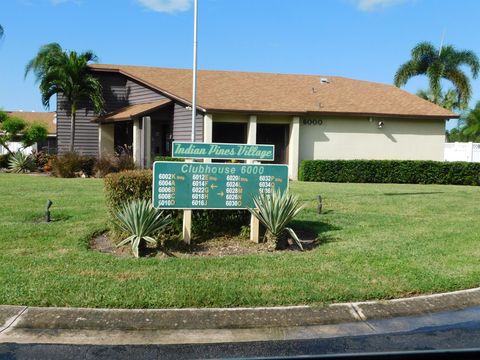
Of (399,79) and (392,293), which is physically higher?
(399,79)

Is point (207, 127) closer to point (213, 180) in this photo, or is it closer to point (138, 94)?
point (138, 94)

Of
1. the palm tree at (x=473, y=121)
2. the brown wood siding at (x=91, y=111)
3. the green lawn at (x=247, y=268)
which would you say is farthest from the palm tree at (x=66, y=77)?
the palm tree at (x=473, y=121)

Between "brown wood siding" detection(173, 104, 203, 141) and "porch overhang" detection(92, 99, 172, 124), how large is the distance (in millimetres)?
736

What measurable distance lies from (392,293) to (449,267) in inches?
62.1

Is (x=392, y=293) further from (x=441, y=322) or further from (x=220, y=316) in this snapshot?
(x=220, y=316)

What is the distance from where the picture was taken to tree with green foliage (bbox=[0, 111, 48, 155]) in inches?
1139

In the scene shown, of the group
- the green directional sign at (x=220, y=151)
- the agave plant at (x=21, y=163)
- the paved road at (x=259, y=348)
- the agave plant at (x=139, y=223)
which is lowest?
the paved road at (x=259, y=348)

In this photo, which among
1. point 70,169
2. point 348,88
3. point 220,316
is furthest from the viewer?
point 348,88

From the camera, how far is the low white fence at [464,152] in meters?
34.1

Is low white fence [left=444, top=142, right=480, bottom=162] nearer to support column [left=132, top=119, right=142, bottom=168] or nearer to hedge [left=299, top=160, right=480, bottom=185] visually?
hedge [left=299, top=160, right=480, bottom=185]

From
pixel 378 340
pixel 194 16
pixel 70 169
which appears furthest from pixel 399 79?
pixel 378 340

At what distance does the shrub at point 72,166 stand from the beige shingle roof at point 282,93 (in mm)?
4802

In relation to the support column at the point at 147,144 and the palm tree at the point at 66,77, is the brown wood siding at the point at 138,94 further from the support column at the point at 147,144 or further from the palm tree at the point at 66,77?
the support column at the point at 147,144

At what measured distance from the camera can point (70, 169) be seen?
21.7m
